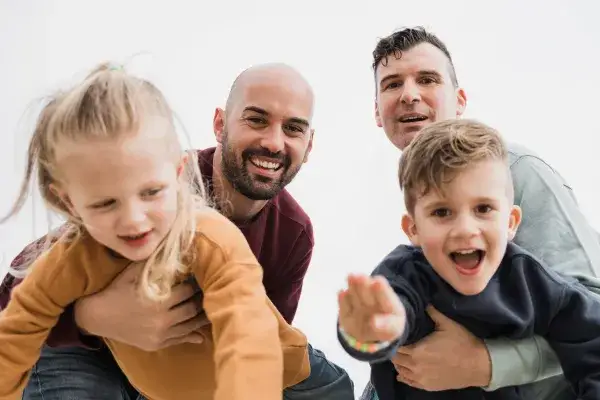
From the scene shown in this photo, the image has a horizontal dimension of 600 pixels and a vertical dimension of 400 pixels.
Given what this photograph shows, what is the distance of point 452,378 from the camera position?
1.04m

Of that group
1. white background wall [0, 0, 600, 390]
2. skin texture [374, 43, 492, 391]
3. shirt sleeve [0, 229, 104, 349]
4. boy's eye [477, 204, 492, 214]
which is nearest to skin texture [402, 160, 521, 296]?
boy's eye [477, 204, 492, 214]

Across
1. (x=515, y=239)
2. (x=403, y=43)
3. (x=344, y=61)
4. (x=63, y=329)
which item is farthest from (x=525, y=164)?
(x=344, y=61)

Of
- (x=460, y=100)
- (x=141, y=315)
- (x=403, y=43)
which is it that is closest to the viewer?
(x=141, y=315)

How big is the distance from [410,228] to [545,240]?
1.07ft

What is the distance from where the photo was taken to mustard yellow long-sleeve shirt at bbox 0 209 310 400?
2.92ft

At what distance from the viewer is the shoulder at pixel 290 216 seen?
152 centimetres

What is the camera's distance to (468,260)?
100cm

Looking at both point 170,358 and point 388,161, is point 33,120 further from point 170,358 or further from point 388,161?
point 388,161

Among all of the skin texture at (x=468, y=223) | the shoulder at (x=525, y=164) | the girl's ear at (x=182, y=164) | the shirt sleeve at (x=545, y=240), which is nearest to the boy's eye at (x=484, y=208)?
the skin texture at (x=468, y=223)

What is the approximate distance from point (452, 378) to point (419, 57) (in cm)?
84

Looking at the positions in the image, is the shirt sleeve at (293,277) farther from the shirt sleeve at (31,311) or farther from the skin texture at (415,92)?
the shirt sleeve at (31,311)

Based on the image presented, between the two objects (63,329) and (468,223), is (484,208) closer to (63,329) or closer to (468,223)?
(468,223)

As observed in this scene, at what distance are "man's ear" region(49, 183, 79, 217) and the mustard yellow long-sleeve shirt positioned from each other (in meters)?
0.05

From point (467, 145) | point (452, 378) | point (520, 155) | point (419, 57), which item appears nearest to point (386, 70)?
point (419, 57)
